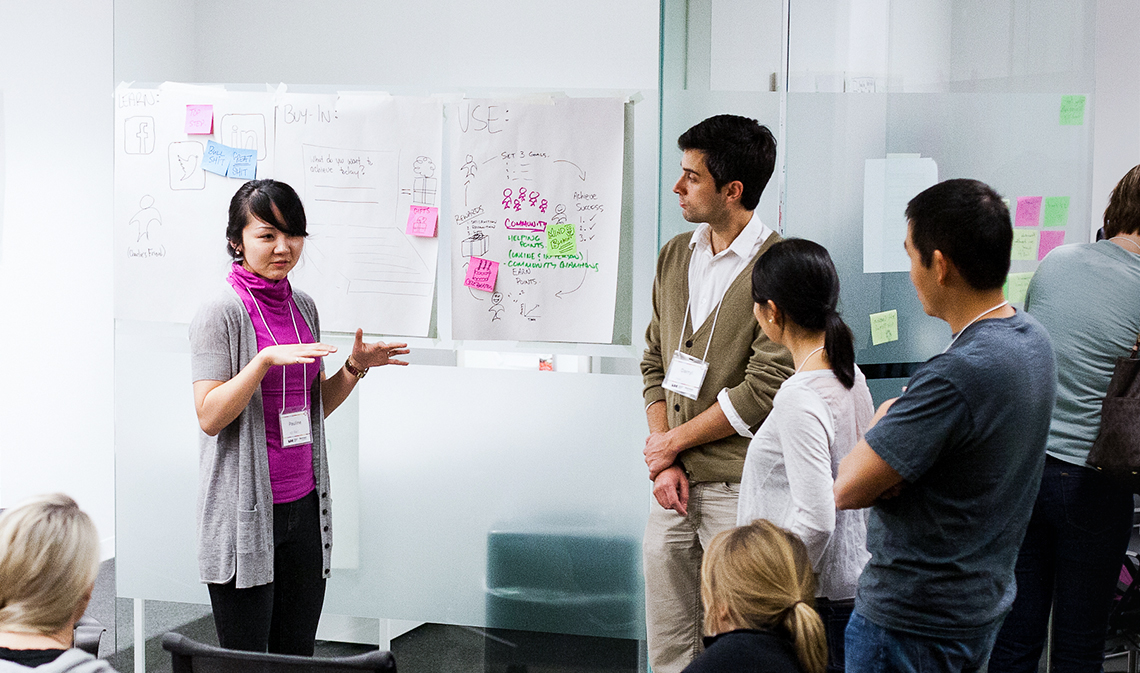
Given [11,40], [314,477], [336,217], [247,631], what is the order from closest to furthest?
[247,631], [314,477], [336,217], [11,40]

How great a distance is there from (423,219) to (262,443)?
40.6 inches

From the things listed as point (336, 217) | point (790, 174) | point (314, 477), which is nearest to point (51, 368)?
point (336, 217)

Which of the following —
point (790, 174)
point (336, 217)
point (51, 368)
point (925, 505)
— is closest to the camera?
point (925, 505)

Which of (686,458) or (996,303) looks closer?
(996,303)

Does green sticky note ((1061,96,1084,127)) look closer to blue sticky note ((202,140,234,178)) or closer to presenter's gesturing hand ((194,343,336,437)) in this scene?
presenter's gesturing hand ((194,343,336,437))

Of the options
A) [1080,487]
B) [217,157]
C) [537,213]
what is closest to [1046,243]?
[1080,487]

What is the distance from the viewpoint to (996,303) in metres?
1.44

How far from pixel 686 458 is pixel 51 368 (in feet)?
10.8

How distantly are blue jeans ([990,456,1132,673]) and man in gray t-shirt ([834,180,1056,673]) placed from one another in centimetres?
89

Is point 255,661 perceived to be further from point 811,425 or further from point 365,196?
point 365,196

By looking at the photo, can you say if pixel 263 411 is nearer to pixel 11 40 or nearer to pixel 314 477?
pixel 314 477

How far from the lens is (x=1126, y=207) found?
2.26 meters

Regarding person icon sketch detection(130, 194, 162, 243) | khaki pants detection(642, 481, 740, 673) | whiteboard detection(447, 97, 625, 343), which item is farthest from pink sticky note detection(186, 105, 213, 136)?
khaki pants detection(642, 481, 740, 673)

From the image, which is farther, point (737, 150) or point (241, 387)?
point (737, 150)
